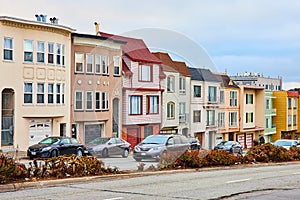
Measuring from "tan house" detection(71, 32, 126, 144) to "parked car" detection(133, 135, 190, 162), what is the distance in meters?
16.9

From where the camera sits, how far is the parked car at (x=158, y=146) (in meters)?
26.8

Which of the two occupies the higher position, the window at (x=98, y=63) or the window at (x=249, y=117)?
the window at (x=98, y=63)

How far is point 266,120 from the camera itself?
83.4 metres

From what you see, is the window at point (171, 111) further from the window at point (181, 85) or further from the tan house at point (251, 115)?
the tan house at point (251, 115)

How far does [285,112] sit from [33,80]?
54.1 metres

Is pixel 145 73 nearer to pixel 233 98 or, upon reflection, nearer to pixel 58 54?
pixel 58 54

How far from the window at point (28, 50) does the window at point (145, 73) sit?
10202 mm

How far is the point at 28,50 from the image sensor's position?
136 feet

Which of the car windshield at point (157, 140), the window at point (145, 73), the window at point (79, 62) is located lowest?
the car windshield at point (157, 140)

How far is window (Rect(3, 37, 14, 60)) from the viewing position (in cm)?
3947

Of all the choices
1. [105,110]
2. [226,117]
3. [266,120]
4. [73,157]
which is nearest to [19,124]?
[105,110]

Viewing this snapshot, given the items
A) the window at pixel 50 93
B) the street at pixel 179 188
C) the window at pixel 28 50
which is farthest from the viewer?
the window at pixel 50 93

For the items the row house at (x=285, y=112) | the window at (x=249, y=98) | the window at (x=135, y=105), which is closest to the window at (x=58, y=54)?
the window at (x=135, y=105)

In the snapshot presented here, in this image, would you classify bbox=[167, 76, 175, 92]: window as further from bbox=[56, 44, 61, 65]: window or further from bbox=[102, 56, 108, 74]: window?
bbox=[56, 44, 61, 65]: window
